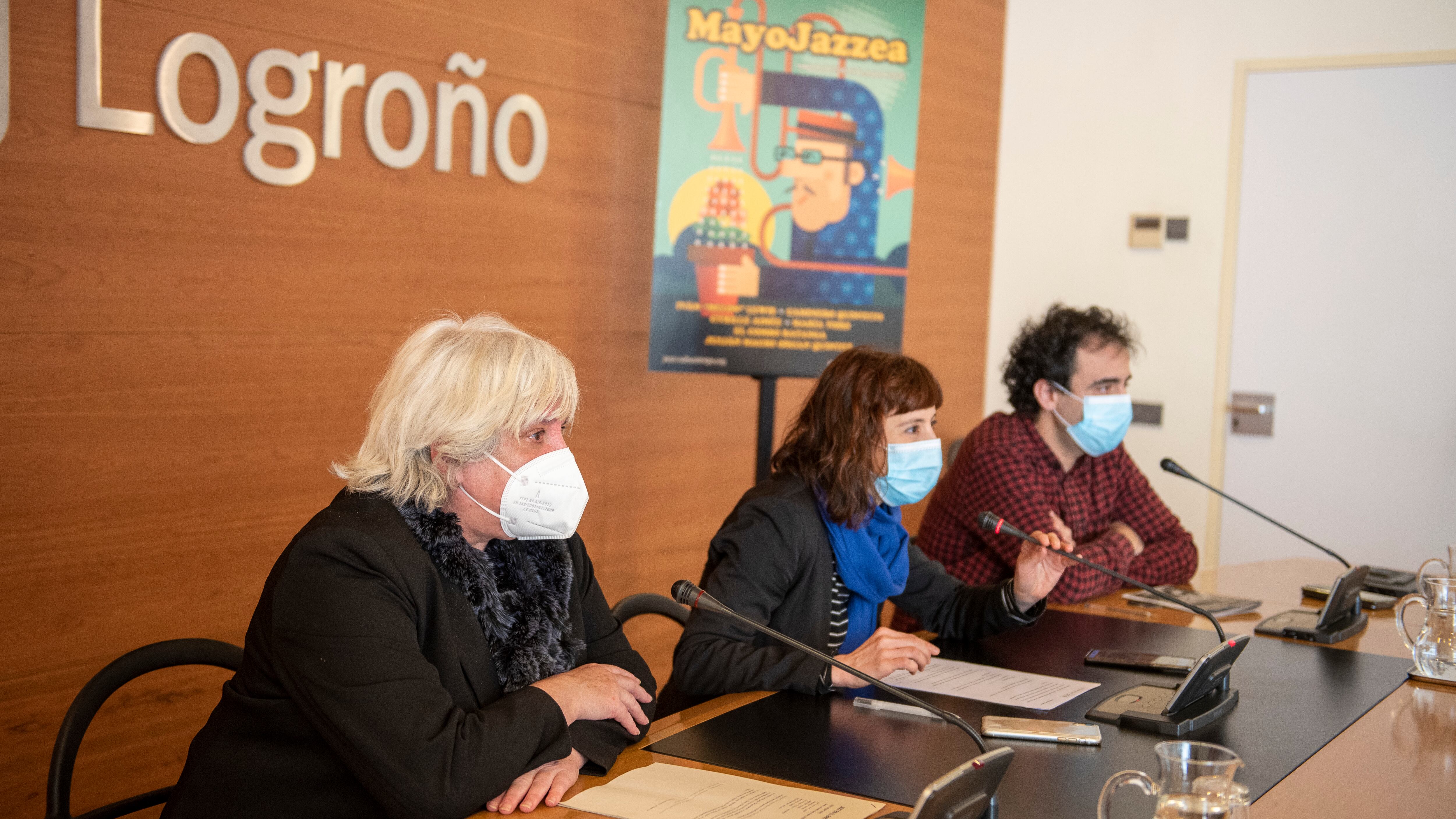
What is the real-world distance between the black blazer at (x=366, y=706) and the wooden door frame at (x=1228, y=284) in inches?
149

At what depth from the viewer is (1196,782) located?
42.1 inches

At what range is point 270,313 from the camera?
9.08 ft

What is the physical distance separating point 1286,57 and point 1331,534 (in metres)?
1.86

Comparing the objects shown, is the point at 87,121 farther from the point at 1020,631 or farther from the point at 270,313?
the point at 1020,631

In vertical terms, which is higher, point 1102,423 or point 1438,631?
point 1102,423

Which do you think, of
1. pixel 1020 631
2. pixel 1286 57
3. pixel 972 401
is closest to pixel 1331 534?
pixel 972 401

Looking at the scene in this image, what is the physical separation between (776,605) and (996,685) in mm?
409

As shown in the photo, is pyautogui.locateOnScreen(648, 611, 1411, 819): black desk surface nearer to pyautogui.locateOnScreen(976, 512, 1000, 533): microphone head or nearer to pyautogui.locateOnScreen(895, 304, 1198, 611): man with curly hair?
pyautogui.locateOnScreen(976, 512, 1000, 533): microphone head

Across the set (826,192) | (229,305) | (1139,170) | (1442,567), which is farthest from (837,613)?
(1139,170)

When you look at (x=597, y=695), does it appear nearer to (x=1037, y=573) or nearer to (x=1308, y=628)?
(x=1037, y=573)

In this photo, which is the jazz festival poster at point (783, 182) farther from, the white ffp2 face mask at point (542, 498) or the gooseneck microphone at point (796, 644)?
the gooseneck microphone at point (796, 644)

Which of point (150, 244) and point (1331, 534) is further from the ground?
point (150, 244)

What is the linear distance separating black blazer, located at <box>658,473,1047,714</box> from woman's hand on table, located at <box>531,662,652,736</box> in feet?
0.91

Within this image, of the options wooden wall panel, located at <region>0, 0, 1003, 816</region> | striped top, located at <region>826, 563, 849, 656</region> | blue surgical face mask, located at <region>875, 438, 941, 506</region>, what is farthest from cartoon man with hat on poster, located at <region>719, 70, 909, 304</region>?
striped top, located at <region>826, 563, 849, 656</region>
